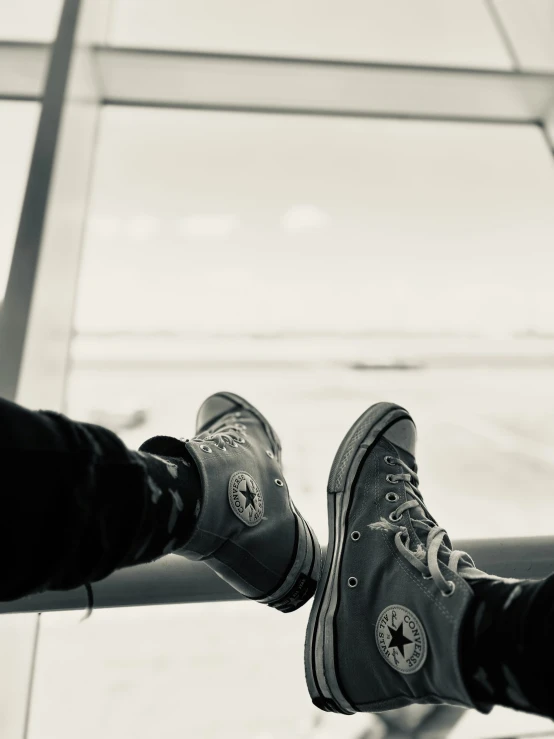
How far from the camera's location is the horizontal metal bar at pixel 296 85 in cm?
138

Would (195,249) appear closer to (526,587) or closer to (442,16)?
(526,587)

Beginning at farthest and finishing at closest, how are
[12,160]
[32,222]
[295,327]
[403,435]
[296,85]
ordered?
[296,85]
[12,160]
[295,327]
[32,222]
[403,435]

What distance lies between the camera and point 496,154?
155 centimetres

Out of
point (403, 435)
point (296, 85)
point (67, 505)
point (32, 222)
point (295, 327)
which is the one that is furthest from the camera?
point (296, 85)

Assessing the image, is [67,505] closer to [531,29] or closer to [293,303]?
[293,303]

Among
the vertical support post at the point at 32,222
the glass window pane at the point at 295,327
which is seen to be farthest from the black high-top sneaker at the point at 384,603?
the vertical support post at the point at 32,222

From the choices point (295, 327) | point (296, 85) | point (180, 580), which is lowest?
point (180, 580)

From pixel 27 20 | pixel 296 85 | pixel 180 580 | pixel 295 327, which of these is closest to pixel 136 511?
pixel 180 580

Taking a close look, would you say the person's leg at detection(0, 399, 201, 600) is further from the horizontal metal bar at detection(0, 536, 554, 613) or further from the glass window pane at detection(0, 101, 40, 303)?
the glass window pane at detection(0, 101, 40, 303)

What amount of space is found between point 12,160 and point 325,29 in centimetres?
110

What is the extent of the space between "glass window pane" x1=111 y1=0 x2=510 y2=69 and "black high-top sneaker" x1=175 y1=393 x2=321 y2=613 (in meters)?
1.48

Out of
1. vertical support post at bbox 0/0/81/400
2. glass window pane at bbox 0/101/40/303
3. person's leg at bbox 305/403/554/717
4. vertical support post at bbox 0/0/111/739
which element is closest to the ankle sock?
person's leg at bbox 305/403/554/717

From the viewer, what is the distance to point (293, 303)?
3.98ft

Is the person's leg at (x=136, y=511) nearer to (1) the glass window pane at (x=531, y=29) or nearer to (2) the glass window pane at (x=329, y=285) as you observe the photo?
(2) the glass window pane at (x=329, y=285)
